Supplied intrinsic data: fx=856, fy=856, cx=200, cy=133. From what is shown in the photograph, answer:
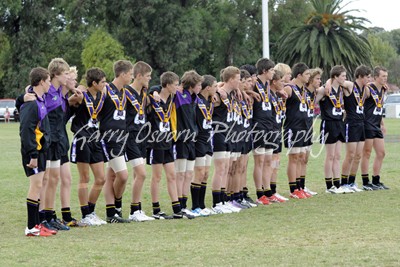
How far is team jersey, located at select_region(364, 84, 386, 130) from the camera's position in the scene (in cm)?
1546

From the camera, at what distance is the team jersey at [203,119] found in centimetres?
1262

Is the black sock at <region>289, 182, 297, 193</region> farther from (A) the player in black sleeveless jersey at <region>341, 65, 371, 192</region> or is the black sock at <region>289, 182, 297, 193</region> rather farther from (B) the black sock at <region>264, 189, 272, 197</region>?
(A) the player in black sleeveless jersey at <region>341, 65, 371, 192</region>

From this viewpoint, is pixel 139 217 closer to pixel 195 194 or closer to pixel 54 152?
pixel 195 194

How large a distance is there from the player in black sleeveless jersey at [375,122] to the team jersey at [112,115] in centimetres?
557

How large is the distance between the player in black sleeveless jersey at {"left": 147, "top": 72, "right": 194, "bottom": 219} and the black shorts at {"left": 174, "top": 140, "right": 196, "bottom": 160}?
0.67ft

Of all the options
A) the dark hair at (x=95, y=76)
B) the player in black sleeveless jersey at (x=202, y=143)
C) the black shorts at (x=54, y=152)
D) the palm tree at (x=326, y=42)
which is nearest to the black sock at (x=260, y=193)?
the player in black sleeveless jersey at (x=202, y=143)

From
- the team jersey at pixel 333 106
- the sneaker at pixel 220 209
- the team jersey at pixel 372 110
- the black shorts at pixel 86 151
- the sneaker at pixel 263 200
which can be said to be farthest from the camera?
the team jersey at pixel 372 110

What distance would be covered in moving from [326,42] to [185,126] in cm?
4986

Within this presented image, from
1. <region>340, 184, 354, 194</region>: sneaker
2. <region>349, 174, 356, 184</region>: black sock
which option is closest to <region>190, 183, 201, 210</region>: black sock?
<region>340, 184, 354, 194</region>: sneaker

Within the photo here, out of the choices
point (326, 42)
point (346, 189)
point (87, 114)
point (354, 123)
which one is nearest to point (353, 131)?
point (354, 123)

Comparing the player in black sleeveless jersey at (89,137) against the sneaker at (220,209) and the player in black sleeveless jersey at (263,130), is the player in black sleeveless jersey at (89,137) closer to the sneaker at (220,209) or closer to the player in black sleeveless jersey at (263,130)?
the sneaker at (220,209)

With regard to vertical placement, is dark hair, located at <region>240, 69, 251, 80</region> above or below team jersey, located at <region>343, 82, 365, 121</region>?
above

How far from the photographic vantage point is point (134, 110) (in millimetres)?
11922

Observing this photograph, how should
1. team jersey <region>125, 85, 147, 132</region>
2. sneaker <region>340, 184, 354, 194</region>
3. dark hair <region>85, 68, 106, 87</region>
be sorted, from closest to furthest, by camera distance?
dark hair <region>85, 68, 106, 87</region>, team jersey <region>125, 85, 147, 132</region>, sneaker <region>340, 184, 354, 194</region>
